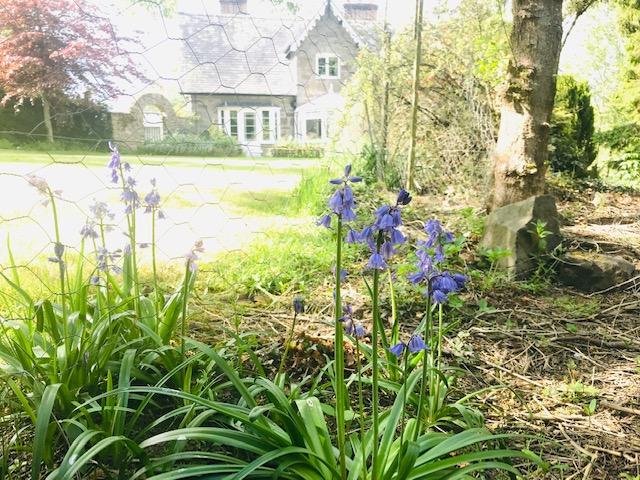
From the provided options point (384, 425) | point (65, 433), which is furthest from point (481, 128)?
point (65, 433)

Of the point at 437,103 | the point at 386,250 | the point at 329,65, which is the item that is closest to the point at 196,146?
the point at 386,250

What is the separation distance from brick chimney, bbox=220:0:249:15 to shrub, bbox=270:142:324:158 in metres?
0.73

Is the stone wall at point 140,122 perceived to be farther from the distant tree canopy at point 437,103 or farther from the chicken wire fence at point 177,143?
the distant tree canopy at point 437,103

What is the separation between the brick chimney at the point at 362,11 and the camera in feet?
13.4

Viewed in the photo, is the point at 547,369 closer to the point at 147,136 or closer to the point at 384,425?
the point at 384,425

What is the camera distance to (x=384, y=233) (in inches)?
41.8

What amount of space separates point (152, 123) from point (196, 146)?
250mm

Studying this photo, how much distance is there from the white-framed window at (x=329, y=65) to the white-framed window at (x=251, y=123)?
162cm

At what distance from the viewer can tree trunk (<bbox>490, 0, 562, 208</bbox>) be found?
3.21 metres

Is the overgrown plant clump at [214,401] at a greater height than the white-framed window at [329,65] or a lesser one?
lesser

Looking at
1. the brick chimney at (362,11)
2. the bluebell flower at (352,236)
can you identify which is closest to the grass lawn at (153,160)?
the bluebell flower at (352,236)

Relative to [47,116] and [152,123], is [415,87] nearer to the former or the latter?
[152,123]

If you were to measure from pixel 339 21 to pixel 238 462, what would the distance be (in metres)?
3.43

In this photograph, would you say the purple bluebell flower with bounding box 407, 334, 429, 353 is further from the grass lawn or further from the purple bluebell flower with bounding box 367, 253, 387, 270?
the grass lawn
